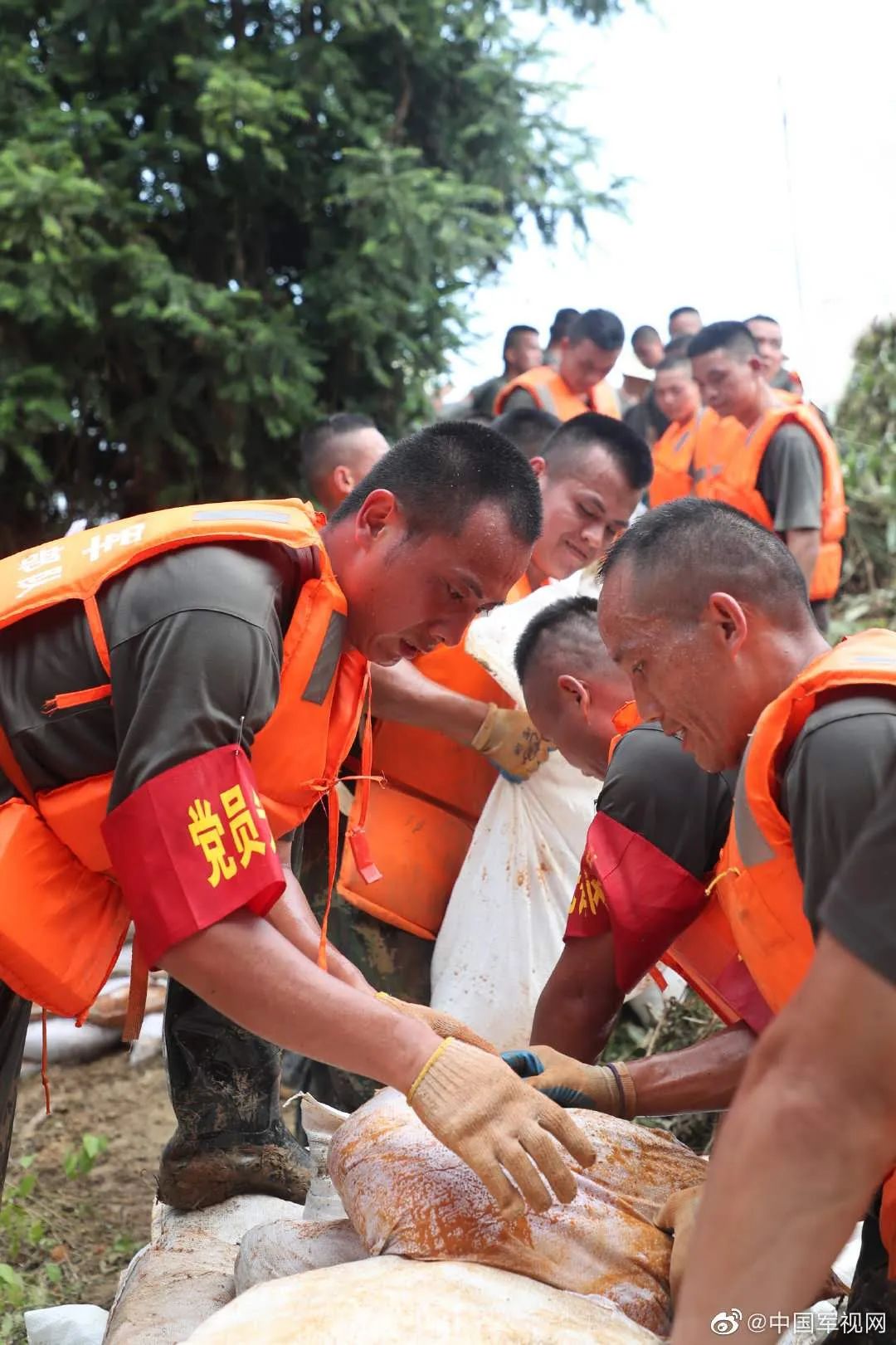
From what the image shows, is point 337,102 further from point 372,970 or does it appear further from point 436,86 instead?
point 372,970

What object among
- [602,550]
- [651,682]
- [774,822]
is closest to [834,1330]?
[774,822]

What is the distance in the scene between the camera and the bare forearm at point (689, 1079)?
2420 millimetres

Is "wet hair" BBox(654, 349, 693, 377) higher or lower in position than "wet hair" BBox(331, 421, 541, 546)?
lower

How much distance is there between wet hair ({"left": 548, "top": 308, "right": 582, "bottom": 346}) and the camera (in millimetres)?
7375

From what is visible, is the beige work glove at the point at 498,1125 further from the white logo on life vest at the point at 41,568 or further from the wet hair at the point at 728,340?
the wet hair at the point at 728,340

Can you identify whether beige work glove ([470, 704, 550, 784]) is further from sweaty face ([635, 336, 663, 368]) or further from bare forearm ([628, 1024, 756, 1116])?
sweaty face ([635, 336, 663, 368])

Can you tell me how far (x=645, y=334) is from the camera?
9.12 metres

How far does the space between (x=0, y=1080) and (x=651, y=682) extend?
1.44 meters

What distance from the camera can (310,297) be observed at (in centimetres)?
617

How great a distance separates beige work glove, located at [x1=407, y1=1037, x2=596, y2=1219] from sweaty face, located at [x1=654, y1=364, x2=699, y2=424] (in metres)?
5.81

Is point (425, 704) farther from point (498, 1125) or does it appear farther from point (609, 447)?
point (498, 1125)

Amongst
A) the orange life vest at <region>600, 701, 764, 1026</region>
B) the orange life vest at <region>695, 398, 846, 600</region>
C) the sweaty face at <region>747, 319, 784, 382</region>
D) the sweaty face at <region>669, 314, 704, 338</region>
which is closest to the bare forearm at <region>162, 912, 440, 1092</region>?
the orange life vest at <region>600, 701, 764, 1026</region>

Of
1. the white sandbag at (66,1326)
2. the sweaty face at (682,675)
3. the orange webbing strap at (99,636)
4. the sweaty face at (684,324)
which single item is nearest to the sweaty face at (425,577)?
the sweaty face at (682,675)

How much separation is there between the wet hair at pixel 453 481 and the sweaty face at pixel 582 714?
57 cm
